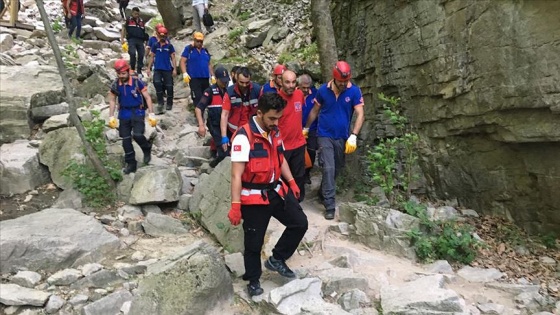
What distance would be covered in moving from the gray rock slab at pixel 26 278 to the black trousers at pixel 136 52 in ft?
28.9

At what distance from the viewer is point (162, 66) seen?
34.9 ft

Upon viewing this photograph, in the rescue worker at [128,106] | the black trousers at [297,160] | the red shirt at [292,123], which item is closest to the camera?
the red shirt at [292,123]

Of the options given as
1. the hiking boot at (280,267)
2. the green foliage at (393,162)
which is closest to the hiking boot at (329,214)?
the green foliage at (393,162)

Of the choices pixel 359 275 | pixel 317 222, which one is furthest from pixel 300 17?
pixel 359 275

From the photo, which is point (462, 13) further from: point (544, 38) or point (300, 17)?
point (300, 17)

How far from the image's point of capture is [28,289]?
191 inches

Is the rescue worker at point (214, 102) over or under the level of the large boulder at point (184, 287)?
over

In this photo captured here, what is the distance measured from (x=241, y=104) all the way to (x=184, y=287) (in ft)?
10.1

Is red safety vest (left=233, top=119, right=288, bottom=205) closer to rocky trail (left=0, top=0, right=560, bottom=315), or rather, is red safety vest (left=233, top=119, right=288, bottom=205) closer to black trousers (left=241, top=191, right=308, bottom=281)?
black trousers (left=241, top=191, right=308, bottom=281)

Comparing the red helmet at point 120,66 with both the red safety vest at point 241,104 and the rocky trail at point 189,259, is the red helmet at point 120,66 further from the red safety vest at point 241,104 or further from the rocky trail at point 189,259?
the red safety vest at point 241,104

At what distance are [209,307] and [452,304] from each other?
236cm

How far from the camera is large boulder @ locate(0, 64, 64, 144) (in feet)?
29.4

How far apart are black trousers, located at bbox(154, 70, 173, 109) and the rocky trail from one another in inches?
107

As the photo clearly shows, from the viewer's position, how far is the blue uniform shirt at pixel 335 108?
6246mm
